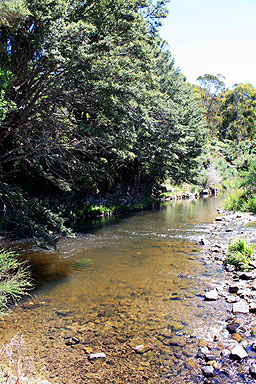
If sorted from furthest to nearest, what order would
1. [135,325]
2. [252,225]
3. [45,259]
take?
[252,225], [45,259], [135,325]

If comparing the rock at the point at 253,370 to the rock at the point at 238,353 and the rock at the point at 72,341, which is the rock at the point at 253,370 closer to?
the rock at the point at 238,353

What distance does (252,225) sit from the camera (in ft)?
41.3

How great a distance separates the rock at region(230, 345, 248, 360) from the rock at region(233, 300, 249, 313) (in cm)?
124

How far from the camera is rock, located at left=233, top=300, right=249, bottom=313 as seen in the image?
16.8ft

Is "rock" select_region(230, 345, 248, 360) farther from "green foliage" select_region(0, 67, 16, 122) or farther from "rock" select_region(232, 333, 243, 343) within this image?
"green foliage" select_region(0, 67, 16, 122)

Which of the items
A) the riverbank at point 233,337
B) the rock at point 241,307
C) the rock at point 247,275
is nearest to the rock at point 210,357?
the riverbank at point 233,337

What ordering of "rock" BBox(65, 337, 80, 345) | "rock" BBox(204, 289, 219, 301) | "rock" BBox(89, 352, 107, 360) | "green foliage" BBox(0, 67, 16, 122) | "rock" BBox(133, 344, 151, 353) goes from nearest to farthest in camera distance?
1. "rock" BBox(89, 352, 107, 360)
2. "rock" BBox(133, 344, 151, 353)
3. "rock" BBox(65, 337, 80, 345)
4. "rock" BBox(204, 289, 219, 301)
5. "green foliage" BBox(0, 67, 16, 122)

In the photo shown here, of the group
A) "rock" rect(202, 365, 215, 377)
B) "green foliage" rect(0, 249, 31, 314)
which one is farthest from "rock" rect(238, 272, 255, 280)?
"green foliage" rect(0, 249, 31, 314)

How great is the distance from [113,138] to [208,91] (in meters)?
55.3

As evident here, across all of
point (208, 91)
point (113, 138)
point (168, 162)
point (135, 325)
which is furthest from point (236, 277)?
point (208, 91)

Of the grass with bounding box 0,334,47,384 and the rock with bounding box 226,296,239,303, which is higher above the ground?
the grass with bounding box 0,334,47,384

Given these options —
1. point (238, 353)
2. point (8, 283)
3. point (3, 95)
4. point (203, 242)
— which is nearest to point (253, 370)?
point (238, 353)

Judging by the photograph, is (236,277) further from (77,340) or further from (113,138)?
(113,138)

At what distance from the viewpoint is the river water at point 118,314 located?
12.8 ft
